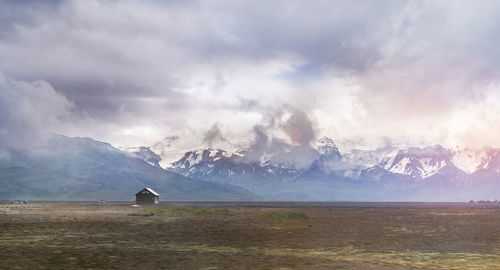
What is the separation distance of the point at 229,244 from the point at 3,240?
722 inches

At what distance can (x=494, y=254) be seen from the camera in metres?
33.6

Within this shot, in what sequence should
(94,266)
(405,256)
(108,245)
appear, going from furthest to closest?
(108,245)
(405,256)
(94,266)

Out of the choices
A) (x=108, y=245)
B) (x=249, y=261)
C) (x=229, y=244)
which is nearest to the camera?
(x=249, y=261)

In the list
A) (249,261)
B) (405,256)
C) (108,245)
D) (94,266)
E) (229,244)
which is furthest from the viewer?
(229,244)

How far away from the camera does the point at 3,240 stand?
39.4 metres

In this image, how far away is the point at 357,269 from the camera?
25.8 metres

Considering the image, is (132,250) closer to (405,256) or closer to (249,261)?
(249,261)

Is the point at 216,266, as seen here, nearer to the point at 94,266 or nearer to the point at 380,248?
the point at 94,266

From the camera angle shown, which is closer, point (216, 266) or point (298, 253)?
point (216, 266)

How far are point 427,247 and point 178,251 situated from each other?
Answer: 64.5 feet

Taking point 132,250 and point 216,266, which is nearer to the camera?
point 216,266

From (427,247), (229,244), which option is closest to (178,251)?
(229,244)

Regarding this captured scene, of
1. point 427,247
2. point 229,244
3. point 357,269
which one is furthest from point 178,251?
point 427,247

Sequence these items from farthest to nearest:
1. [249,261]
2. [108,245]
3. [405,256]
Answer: [108,245]
[405,256]
[249,261]
